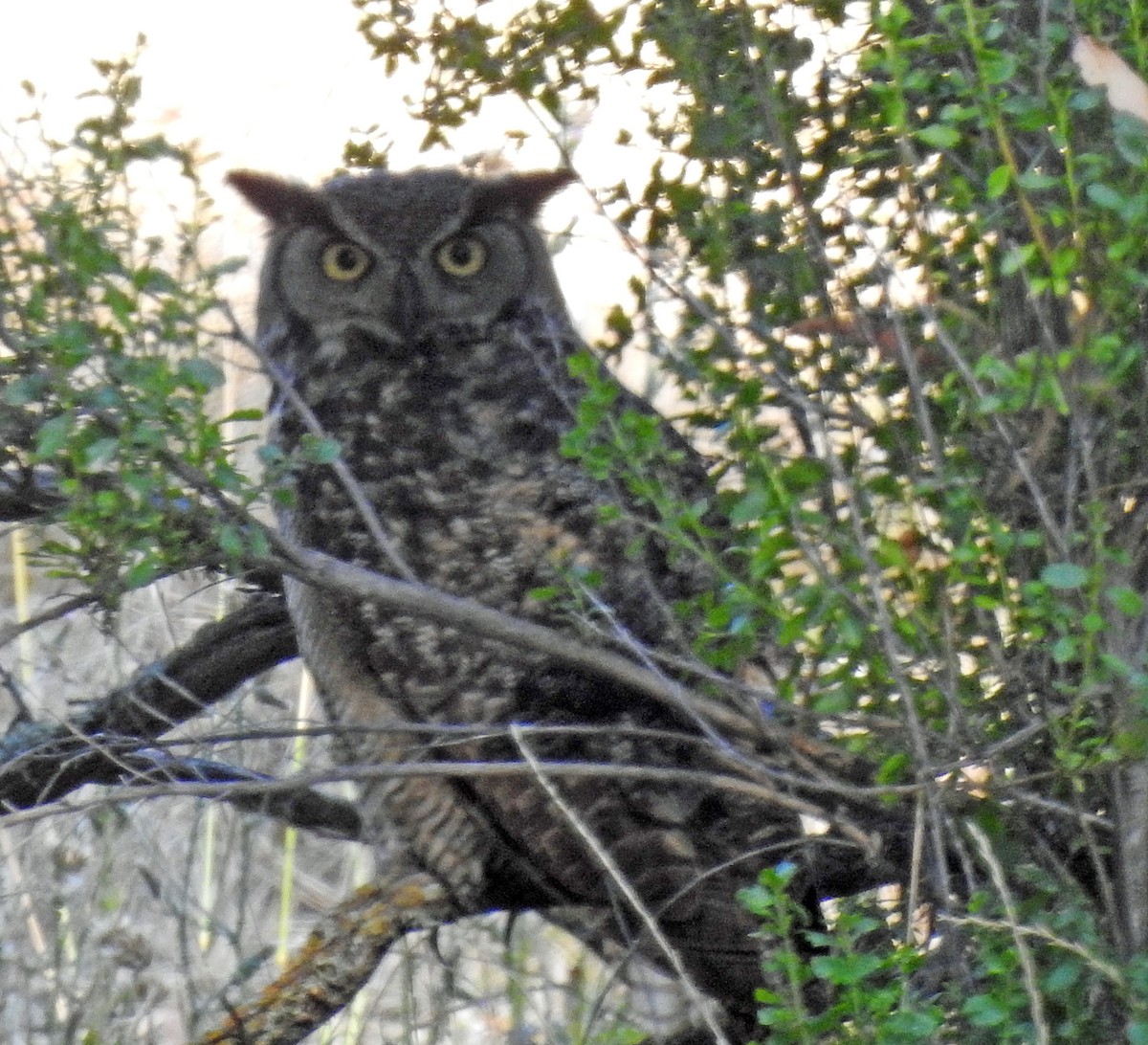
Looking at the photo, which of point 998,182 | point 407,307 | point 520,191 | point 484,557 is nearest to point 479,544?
point 484,557

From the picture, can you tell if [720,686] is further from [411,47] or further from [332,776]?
[411,47]

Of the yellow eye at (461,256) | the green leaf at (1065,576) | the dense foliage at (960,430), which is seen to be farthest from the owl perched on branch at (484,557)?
the green leaf at (1065,576)

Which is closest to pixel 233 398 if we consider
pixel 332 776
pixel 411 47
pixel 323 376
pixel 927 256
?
pixel 323 376

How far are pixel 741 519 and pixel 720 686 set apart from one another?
0.83 ft

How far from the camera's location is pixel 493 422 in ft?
8.44

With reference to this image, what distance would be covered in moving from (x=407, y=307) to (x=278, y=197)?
1.45ft

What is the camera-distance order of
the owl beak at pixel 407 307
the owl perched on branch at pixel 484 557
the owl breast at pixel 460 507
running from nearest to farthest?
the owl perched on branch at pixel 484 557 → the owl breast at pixel 460 507 → the owl beak at pixel 407 307

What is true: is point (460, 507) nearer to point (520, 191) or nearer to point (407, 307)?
point (407, 307)

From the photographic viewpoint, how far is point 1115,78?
4.29 feet

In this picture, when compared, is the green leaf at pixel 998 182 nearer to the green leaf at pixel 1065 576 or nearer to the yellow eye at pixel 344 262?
the green leaf at pixel 1065 576

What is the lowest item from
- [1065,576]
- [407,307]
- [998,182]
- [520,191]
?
[1065,576]

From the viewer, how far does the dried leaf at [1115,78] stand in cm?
129

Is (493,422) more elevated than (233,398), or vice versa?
(233,398)

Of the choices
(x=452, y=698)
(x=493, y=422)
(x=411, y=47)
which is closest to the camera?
(x=411, y=47)
